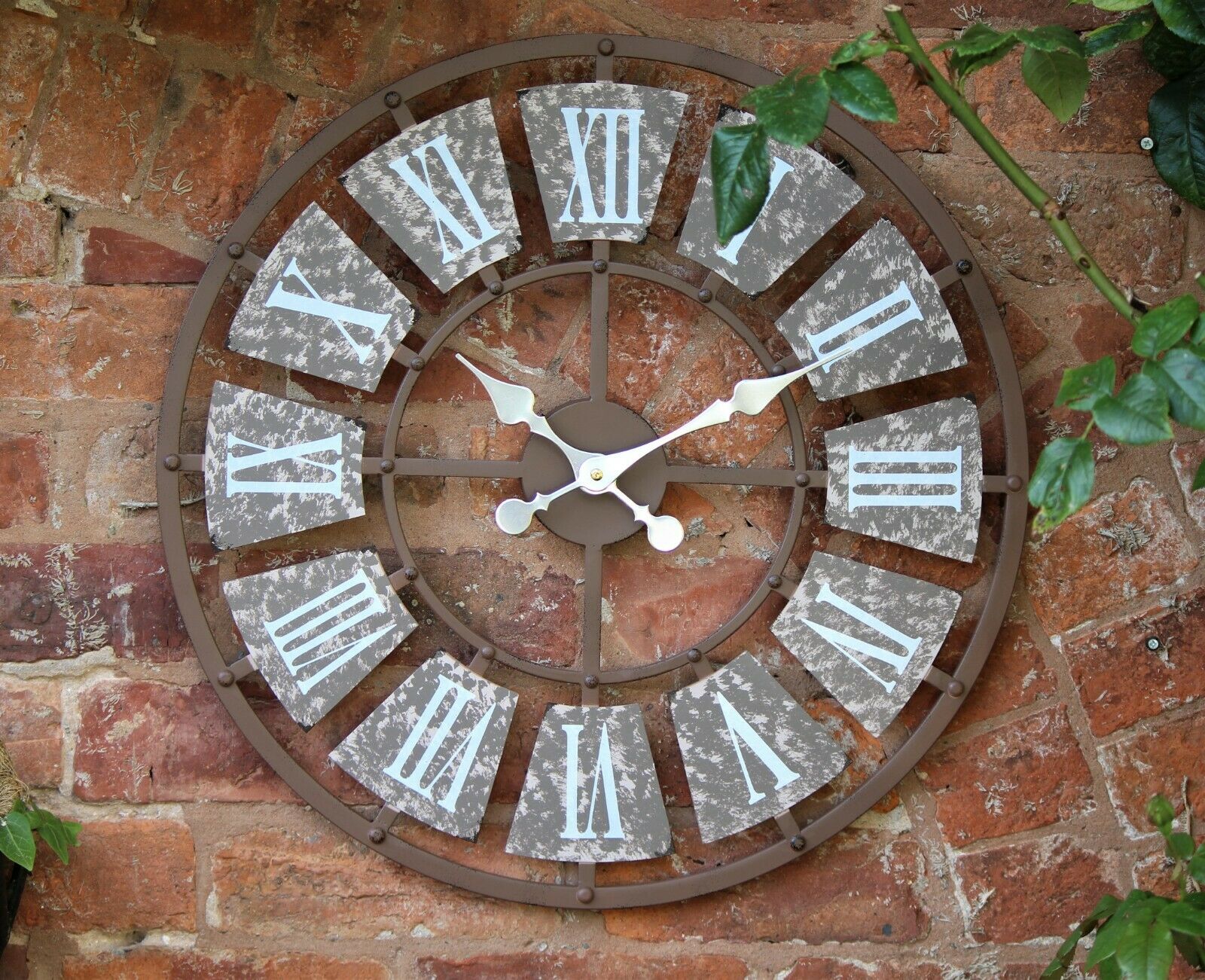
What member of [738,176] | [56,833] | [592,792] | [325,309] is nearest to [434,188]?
[325,309]

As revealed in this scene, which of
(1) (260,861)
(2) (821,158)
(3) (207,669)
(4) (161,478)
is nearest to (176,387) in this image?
(4) (161,478)

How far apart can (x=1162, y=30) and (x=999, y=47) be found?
1.12 feet

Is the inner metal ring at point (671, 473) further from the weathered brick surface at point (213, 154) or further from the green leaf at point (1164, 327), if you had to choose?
the green leaf at point (1164, 327)

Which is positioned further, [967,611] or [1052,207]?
[967,611]

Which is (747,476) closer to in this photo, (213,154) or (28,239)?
(213,154)

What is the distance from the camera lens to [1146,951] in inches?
39.1

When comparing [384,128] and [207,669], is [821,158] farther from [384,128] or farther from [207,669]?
[207,669]

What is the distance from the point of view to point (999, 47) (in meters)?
1.02

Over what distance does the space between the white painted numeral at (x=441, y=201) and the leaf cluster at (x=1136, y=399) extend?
1.97ft

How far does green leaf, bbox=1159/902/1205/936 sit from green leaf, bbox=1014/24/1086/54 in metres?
0.71

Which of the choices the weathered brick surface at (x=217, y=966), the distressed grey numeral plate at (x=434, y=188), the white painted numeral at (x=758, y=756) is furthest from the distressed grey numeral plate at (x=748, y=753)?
the distressed grey numeral plate at (x=434, y=188)

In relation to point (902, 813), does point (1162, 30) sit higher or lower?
higher

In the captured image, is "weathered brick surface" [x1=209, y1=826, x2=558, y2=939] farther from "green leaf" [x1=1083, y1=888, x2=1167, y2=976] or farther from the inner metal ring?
"green leaf" [x1=1083, y1=888, x2=1167, y2=976]

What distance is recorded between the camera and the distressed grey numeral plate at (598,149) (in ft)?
4.08
